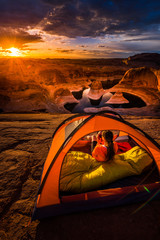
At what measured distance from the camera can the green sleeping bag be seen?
9.25ft

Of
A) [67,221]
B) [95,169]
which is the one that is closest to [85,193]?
[67,221]

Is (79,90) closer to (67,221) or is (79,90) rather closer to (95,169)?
(95,169)

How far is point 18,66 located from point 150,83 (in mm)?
26092

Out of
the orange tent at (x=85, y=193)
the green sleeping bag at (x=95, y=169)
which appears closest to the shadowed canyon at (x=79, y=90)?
the green sleeping bag at (x=95, y=169)

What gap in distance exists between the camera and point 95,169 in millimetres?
3227

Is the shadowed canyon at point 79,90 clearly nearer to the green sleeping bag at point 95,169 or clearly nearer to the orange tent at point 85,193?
the green sleeping bag at point 95,169

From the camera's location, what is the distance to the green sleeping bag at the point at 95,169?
9.25 ft

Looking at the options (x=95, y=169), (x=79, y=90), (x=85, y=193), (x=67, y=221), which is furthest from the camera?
(x=79, y=90)

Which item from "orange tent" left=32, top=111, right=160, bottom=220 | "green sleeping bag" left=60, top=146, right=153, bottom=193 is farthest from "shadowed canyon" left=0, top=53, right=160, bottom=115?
"orange tent" left=32, top=111, right=160, bottom=220

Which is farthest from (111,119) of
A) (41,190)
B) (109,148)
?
(41,190)

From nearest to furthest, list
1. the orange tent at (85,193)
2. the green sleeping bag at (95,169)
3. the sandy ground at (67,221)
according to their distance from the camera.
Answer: the sandy ground at (67,221) < the orange tent at (85,193) < the green sleeping bag at (95,169)

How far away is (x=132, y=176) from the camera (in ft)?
10.3

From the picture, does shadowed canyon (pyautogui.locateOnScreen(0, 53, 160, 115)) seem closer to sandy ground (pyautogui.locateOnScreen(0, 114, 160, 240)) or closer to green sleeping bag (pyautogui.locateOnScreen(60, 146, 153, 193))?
sandy ground (pyautogui.locateOnScreen(0, 114, 160, 240))

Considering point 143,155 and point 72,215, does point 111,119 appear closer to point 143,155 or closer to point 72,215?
point 143,155
